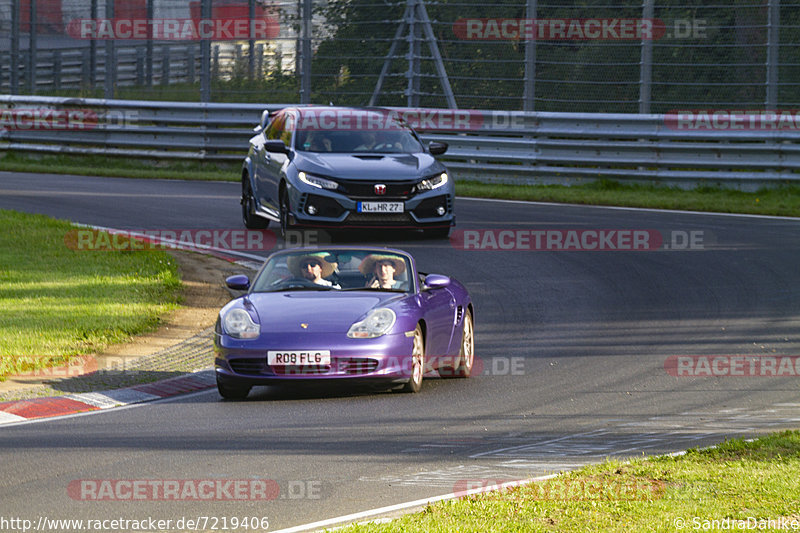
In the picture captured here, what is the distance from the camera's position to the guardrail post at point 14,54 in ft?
96.2

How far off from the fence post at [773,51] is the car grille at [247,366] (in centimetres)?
1493

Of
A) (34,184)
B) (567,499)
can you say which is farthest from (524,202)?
(567,499)

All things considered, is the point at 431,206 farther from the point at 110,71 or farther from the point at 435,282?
the point at 110,71

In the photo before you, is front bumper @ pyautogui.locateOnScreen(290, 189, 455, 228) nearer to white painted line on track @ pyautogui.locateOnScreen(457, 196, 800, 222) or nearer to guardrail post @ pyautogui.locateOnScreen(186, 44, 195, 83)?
white painted line on track @ pyautogui.locateOnScreen(457, 196, 800, 222)

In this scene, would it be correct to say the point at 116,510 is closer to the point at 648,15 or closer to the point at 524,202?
the point at 524,202

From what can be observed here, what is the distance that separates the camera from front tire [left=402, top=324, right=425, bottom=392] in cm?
1060

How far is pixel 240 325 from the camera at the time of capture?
10.5 m

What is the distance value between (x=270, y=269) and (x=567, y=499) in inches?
204

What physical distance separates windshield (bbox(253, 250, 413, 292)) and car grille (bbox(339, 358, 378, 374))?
1.04 meters

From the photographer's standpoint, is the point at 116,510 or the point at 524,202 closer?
the point at 116,510

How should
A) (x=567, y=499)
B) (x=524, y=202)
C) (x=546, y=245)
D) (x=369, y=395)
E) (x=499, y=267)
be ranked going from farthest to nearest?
1. (x=524, y=202)
2. (x=546, y=245)
3. (x=499, y=267)
4. (x=369, y=395)
5. (x=567, y=499)

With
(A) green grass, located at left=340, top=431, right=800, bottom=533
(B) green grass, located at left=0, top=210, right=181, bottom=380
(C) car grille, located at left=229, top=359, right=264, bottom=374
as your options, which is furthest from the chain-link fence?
(A) green grass, located at left=340, top=431, right=800, bottom=533

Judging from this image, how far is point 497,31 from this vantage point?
25.3 metres

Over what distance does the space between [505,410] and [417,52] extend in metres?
16.9
